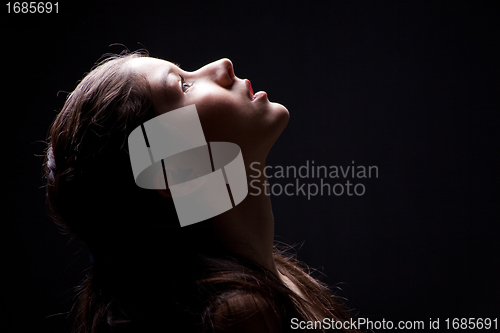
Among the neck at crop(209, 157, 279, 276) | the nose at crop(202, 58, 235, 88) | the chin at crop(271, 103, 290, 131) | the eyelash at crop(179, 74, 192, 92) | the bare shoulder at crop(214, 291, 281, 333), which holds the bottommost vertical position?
the bare shoulder at crop(214, 291, 281, 333)

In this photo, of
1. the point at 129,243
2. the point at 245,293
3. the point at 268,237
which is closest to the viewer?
the point at 245,293

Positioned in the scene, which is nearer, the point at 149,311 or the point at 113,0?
the point at 149,311

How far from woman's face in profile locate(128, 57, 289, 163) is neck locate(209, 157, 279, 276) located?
0.07 meters

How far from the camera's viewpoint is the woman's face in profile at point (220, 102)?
3.00 feet

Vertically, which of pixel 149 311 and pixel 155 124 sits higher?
pixel 155 124

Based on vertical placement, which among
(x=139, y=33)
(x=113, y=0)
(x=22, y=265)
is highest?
(x=113, y=0)

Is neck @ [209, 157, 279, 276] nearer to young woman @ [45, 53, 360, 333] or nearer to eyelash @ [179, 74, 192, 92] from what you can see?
young woman @ [45, 53, 360, 333]

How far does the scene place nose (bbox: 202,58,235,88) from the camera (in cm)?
98

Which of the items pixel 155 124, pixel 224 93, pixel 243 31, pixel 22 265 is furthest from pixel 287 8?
pixel 22 265

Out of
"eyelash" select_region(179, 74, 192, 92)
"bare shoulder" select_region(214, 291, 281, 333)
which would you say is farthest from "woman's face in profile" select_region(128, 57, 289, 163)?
"bare shoulder" select_region(214, 291, 281, 333)

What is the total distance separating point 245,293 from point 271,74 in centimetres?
118

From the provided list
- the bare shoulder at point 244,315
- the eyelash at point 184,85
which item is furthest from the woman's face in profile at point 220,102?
the bare shoulder at point 244,315

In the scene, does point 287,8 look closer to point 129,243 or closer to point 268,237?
point 268,237

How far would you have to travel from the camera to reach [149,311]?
33.1 inches
